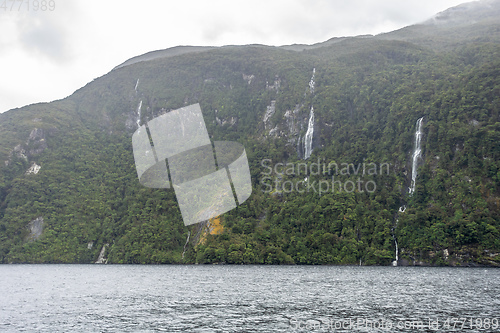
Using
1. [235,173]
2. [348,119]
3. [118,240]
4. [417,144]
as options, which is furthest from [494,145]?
[118,240]

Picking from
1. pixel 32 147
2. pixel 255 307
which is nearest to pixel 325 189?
pixel 255 307

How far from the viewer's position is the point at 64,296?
4903cm

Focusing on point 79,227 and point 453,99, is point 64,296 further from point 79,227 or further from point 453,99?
point 453,99

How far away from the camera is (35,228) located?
456ft

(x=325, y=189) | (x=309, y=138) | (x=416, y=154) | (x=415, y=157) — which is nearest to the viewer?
(x=415, y=157)

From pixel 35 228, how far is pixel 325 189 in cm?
10279

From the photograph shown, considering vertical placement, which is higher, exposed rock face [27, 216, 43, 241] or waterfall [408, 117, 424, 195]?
waterfall [408, 117, 424, 195]

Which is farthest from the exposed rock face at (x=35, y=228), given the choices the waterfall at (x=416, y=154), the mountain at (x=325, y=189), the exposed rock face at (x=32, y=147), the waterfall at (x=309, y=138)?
the waterfall at (x=416, y=154)

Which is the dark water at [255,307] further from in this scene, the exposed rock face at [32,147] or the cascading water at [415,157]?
the exposed rock face at [32,147]

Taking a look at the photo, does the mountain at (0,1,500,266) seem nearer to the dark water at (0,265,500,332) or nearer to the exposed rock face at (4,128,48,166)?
the exposed rock face at (4,128,48,166)

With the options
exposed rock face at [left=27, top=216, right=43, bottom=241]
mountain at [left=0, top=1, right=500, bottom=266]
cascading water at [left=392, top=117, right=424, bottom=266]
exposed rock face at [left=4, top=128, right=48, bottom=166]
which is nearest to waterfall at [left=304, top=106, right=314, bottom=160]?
mountain at [left=0, top=1, right=500, bottom=266]

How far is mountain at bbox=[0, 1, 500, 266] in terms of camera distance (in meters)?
114

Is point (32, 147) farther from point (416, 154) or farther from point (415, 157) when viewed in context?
point (416, 154)

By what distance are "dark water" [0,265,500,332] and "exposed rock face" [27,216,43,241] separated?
86130mm
